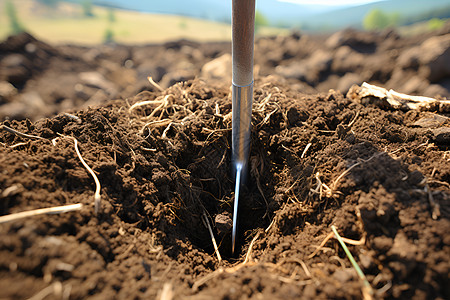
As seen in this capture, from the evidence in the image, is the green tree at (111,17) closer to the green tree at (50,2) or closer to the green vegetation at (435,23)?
the green tree at (50,2)

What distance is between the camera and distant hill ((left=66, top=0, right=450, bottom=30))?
5312 millimetres

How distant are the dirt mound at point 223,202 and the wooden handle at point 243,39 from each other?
386 mm

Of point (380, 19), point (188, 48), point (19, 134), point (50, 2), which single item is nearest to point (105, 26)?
point (50, 2)

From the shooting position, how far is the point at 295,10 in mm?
5680

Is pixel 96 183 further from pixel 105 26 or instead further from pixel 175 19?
pixel 175 19

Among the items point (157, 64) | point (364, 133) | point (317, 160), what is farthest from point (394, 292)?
point (157, 64)

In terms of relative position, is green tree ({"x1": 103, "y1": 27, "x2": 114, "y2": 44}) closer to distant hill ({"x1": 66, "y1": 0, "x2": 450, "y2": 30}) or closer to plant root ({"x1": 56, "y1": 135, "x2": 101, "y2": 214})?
distant hill ({"x1": 66, "y1": 0, "x2": 450, "y2": 30})

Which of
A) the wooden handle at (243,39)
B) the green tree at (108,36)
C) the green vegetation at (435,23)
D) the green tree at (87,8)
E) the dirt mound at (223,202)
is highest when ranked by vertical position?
the green tree at (87,8)

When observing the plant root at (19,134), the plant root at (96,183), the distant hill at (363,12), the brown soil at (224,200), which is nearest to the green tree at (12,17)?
the brown soil at (224,200)

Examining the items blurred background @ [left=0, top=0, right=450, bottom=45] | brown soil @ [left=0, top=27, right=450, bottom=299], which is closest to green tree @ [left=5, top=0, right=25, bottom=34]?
blurred background @ [left=0, top=0, right=450, bottom=45]

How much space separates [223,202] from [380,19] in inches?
260

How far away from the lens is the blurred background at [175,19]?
5586 mm

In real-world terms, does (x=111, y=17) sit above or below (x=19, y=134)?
above

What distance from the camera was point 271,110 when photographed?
1.61 metres
